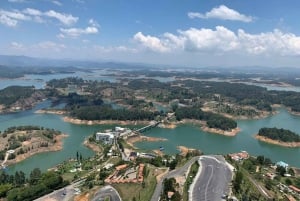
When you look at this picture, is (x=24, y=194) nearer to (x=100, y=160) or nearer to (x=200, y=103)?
(x=100, y=160)

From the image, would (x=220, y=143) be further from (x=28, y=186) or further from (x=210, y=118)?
(x=28, y=186)

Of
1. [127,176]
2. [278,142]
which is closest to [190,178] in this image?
[127,176]

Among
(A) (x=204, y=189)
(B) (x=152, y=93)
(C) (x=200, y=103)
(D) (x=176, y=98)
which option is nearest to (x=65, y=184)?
(A) (x=204, y=189)

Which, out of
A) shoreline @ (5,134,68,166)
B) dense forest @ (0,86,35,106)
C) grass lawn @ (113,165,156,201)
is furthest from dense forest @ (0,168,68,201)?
dense forest @ (0,86,35,106)

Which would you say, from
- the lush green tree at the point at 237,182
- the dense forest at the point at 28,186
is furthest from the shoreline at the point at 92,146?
the lush green tree at the point at 237,182

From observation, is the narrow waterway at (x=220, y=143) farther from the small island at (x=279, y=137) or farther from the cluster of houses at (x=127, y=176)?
the cluster of houses at (x=127, y=176)

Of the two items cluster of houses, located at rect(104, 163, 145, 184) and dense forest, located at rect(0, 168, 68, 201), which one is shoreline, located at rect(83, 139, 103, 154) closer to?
cluster of houses, located at rect(104, 163, 145, 184)
